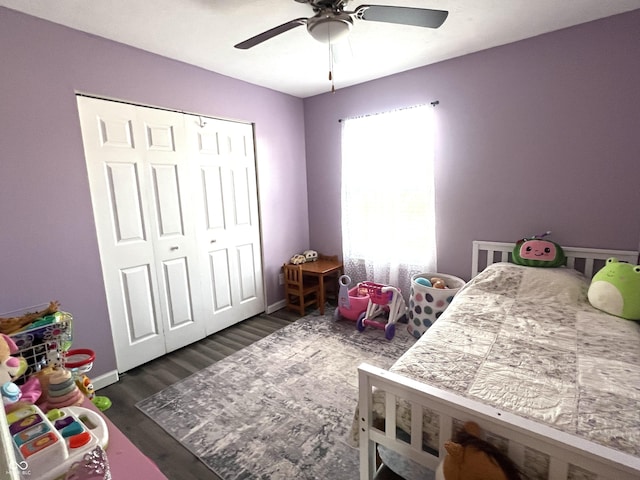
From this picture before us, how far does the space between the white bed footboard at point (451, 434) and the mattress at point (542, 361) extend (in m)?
0.06

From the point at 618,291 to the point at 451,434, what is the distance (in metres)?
1.51

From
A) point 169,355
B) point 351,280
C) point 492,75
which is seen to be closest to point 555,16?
point 492,75

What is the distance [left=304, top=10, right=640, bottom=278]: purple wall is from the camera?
7.11 ft

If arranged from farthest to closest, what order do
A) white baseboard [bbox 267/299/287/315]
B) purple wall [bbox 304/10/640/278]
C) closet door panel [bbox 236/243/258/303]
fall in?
white baseboard [bbox 267/299/287/315]
closet door panel [bbox 236/243/258/303]
purple wall [bbox 304/10/640/278]

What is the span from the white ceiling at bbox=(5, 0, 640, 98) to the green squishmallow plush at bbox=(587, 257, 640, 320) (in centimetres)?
167

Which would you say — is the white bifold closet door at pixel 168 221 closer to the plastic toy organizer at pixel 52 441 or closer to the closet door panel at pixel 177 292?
the closet door panel at pixel 177 292

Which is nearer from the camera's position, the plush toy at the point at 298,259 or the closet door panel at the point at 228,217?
the closet door panel at the point at 228,217

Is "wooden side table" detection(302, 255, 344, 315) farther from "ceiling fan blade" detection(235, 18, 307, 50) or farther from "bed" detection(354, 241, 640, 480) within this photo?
"ceiling fan blade" detection(235, 18, 307, 50)

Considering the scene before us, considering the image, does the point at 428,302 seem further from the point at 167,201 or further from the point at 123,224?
the point at 123,224

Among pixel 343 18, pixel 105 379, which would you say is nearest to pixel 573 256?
pixel 343 18

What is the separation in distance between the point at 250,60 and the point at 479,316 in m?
2.59

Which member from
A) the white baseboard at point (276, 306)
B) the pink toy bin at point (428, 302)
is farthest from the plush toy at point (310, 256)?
the pink toy bin at point (428, 302)

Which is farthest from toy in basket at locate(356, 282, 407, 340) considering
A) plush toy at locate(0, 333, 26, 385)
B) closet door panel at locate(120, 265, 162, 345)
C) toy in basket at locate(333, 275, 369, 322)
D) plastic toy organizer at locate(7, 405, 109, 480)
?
plush toy at locate(0, 333, 26, 385)

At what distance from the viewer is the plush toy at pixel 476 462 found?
89cm
